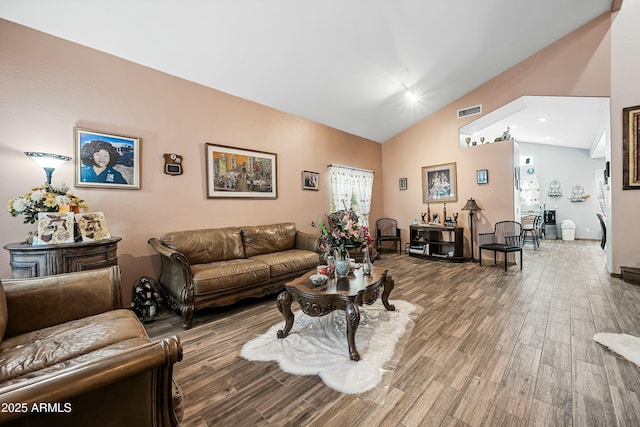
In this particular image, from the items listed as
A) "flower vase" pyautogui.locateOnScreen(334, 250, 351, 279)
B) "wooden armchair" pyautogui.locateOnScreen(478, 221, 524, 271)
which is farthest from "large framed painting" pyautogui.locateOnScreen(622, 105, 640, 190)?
"flower vase" pyautogui.locateOnScreen(334, 250, 351, 279)

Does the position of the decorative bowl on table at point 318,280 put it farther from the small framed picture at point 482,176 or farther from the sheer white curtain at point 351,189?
the small framed picture at point 482,176

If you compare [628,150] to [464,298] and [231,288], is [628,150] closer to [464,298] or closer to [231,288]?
[464,298]

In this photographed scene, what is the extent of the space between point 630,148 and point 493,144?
178cm

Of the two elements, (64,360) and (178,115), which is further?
(178,115)

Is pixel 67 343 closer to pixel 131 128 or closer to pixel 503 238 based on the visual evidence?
pixel 131 128

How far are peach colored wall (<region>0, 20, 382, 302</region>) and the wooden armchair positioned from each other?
3916mm

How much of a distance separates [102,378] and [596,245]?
33.3 ft

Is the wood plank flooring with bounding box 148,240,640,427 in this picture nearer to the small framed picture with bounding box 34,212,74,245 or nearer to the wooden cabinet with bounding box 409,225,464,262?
the small framed picture with bounding box 34,212,74,245

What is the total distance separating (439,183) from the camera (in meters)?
5.72

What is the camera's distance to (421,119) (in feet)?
19.5

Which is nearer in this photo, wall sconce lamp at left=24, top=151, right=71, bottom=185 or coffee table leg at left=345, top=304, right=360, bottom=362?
coffee table leg at left=345, top=304, right=360, bottom=362

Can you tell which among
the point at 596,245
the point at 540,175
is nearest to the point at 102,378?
the point at 596,245

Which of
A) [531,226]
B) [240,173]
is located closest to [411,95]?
[240,173]

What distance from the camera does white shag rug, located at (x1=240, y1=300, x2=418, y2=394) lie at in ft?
5.74
